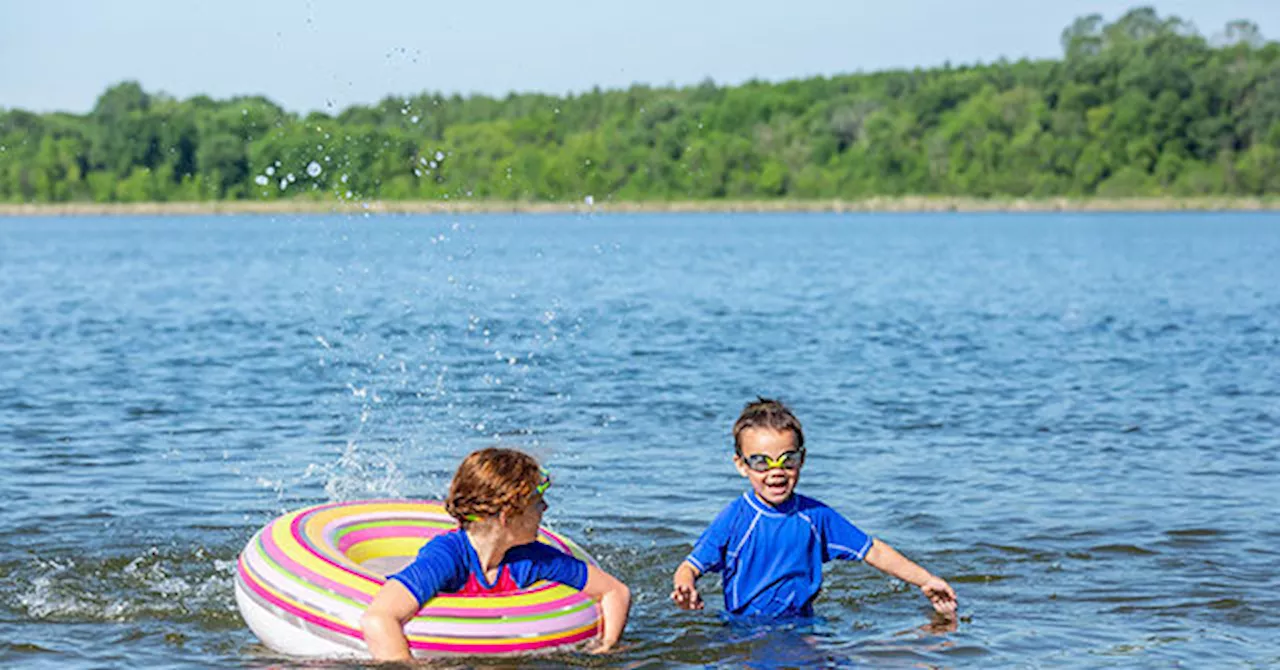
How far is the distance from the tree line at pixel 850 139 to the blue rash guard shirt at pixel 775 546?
9044cm

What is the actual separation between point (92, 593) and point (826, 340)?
1549 centimetres

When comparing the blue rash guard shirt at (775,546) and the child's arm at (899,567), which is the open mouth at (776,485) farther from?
the child's arm at (899,567)

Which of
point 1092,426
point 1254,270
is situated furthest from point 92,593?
point 1254,270

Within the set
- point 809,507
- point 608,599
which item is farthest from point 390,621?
point 809,507

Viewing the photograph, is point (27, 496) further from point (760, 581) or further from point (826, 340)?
point (826, 340)

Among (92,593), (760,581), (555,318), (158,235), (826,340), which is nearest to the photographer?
(760,581)

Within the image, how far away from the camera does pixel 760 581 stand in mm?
6672

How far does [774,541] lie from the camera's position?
652 centimetres

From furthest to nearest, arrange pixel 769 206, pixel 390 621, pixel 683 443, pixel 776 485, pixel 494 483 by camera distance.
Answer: pixel 769 206 → pixel 683 443 → pixel 776 485 → pixel 390 621 → pixel 494 483

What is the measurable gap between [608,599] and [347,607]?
0.97 metres

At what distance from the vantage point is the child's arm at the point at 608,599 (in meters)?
6.25

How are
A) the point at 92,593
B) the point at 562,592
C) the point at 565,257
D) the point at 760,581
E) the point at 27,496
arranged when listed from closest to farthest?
the point at 562,592 → the point at 760,581 → the point at 92,593 → the point at 27,496 → the point at 565,257

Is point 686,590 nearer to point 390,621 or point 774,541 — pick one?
point 774,541

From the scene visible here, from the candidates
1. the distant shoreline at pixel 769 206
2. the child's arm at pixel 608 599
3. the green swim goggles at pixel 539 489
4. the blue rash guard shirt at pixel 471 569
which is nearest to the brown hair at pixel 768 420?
the child's arm at pixel 608 599
